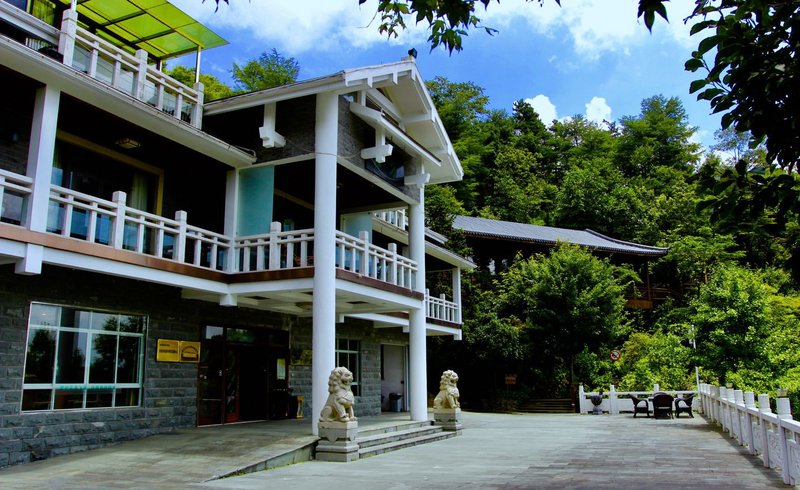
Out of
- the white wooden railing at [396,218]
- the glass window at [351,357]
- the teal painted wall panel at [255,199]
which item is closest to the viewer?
the teal painted wall panel at [255,199]

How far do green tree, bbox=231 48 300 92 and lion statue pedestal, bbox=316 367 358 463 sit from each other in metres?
26.9

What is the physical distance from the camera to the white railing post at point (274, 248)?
12.0m

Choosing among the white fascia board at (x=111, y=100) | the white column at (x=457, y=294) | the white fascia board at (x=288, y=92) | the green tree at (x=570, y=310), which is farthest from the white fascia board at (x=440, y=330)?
the white fascia board at (x=288, y=92)

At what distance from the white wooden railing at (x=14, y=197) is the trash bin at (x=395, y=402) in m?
14.3

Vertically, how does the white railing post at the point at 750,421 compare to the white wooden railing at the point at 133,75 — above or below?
below

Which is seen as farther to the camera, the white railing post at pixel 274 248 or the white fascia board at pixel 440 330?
the white fascia board at pixel 440 330

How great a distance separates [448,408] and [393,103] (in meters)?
7.46

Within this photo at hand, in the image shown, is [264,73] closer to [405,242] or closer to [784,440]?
[405,242]

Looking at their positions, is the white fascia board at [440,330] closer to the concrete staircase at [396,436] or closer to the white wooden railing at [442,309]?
the white wooden railing at [442,309]

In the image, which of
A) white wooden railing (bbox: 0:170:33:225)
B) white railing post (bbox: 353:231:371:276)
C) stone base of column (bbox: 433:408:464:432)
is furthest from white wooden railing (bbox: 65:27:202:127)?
stone base of column (bbox: 433:408:464:432)

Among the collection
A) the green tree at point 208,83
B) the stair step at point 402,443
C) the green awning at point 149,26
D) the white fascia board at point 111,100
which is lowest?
the stair step at point 402,443

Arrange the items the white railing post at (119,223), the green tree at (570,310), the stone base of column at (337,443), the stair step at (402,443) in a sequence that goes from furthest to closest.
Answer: the green tree at (570,310) → the stair step at (402,443) → the stone base of column at (337,443) → the white railing post at (119,223)

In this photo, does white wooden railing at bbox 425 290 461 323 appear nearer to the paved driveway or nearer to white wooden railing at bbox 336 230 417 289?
white wooden railing at bbox 336 230 417 289

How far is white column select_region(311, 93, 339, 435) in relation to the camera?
11281mm
